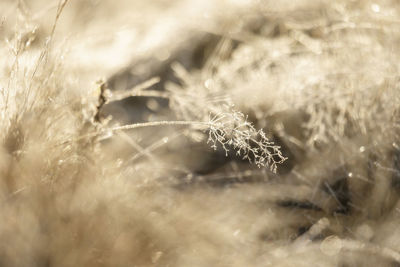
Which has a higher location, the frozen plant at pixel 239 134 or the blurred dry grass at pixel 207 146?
the frozen plant at pixel 239 134

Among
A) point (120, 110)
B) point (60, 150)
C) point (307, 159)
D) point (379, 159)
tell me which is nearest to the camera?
point (60, 150)

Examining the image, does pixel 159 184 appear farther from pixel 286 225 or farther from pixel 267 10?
pixel 267 10

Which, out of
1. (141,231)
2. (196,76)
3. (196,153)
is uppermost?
(141,231)

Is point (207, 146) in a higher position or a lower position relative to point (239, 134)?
lower

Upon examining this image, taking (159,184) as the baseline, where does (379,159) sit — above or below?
below

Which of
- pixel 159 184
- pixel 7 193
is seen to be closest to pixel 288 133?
pixel 159 184

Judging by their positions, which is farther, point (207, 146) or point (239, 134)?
point (207, 146)

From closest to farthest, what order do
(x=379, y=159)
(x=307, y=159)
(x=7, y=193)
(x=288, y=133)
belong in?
(x=7, y=193), (x=379, y=159), (x=307, y=159), (x=288, y=133)

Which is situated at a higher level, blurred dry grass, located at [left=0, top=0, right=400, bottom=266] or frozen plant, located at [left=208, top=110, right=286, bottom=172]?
frozen plant, located at [left=208, top=110, right=286, bottom=172]
